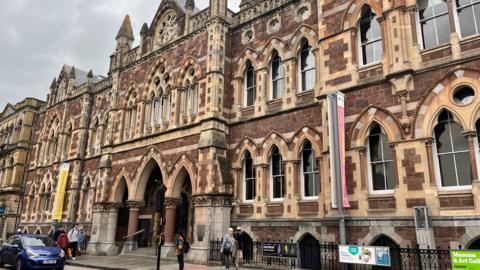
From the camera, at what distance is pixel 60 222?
27.7 m

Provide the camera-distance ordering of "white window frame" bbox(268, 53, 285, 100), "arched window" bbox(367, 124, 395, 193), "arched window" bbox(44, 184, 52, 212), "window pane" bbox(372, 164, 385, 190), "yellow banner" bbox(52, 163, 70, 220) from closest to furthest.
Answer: "arched window" bbox(367, 124, 395, 193)
"window pane" bbox(372, 164, 385, 190)
"white window frame" bbox(268, 53, 285, 100)
"yellow banner" bbox(52, 163, 70, 220)
"arched window" bbox(44, 184, 52, 212)

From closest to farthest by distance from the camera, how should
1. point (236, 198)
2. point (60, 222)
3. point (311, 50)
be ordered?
point (311, 50), point (236, 198), point (60, 222)

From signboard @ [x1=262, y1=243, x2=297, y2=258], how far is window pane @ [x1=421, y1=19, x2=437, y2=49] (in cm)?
834

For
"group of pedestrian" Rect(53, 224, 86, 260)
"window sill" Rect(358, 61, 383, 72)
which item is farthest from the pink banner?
"group of pedestrian" Rect(53, 224, 86, 260)

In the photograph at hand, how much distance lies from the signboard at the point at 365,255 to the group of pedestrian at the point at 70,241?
1308cm

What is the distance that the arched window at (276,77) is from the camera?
688 inches

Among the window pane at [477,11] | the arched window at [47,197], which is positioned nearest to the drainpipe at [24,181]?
the arched window at [47,197]

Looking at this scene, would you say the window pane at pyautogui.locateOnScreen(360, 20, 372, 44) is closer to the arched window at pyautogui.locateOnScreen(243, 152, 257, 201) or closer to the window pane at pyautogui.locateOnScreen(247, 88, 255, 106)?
the window pane at pyautogui.locateOnScreen(247, 88, 255, 106)

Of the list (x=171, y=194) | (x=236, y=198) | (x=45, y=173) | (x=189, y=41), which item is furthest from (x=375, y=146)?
(x=45, y=173)

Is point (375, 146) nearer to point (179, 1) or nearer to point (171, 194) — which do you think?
point (171, 194)

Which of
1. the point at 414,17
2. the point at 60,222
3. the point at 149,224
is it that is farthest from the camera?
the point at 60,222

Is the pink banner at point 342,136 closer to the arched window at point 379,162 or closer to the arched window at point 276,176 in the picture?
the arched window at point 379,162

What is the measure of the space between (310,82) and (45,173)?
2596 cm

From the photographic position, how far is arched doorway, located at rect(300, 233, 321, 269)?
13508mm
